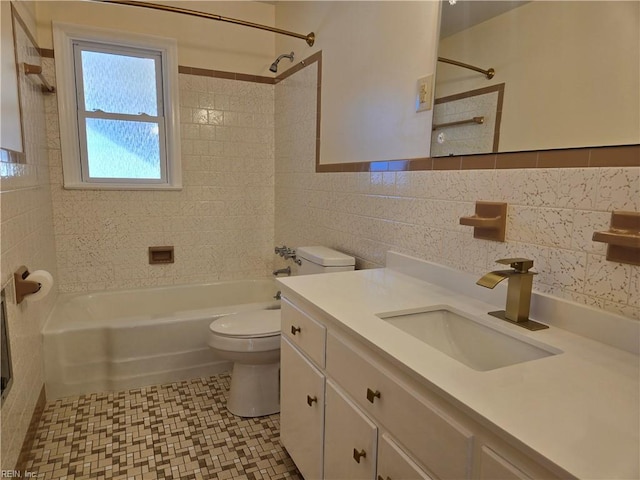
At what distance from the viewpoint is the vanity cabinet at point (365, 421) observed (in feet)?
2.32

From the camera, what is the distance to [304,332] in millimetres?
1366

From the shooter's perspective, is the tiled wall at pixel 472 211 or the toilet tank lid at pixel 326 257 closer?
the tiled wall at pixel 472 211

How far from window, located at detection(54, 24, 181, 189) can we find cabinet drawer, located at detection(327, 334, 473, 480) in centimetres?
230

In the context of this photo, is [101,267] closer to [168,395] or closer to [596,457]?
[168,395]

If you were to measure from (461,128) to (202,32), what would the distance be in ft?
7.49

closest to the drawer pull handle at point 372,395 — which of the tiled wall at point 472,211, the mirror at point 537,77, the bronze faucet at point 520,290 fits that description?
the bronze faucet at point 520,290

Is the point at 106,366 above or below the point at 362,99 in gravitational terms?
below

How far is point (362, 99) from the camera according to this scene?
1.95 metres

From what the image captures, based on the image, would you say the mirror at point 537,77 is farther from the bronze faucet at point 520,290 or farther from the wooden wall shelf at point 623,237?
the bronze faucet at point 520,290

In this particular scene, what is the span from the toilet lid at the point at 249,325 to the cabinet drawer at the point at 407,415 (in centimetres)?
89

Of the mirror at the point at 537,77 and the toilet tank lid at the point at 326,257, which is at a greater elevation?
the mirror at the point at 537,77

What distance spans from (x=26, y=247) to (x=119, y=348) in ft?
2.58

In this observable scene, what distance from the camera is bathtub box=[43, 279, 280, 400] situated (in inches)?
85.2

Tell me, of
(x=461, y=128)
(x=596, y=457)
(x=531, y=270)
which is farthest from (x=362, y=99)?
(x=596, y=457)
